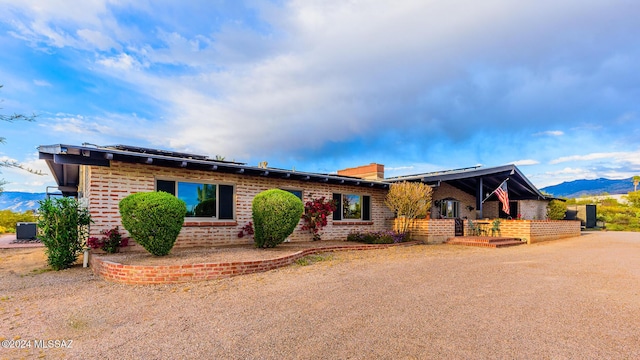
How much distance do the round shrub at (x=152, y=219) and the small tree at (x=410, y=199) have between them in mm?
9158

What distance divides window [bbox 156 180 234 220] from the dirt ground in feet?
10.9

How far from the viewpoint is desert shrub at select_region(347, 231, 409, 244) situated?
12727 millimetres

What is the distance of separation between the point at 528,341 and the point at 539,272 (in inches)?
191

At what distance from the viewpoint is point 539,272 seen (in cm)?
741

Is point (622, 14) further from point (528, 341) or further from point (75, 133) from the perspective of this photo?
point (75, 133)

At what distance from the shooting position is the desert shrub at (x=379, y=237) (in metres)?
12.7

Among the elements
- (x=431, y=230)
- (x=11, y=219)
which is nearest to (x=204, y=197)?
(x=431, y=230)

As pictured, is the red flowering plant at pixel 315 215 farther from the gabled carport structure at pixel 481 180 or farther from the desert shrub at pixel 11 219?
the desert shrub at pixel 11 219

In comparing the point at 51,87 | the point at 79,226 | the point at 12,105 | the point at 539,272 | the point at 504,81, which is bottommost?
the point at 539,272

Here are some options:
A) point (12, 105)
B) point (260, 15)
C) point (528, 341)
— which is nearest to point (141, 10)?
point (260, 15)

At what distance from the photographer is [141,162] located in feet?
29.5

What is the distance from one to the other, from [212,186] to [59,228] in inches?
162

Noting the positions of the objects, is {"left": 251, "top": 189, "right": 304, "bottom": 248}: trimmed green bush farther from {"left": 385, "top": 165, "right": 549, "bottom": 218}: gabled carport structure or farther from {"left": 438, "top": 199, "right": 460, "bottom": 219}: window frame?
{"left": 438, "top": 199, "right": 460, "bottom": 219}: window frame

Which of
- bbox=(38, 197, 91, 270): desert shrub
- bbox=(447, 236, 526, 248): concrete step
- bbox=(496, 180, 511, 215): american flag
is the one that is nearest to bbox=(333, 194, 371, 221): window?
bbox=(447, 236, 526, 248): concrete step
